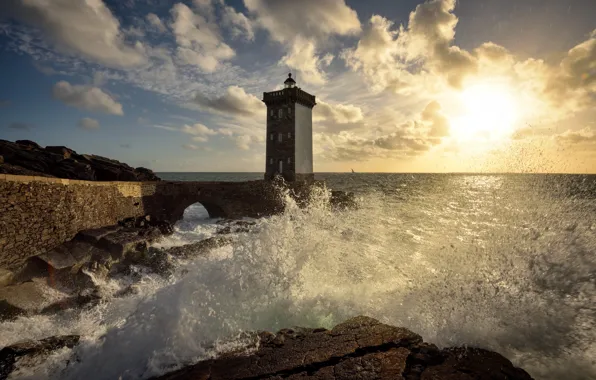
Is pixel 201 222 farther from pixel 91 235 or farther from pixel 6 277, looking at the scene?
pixel 6 277

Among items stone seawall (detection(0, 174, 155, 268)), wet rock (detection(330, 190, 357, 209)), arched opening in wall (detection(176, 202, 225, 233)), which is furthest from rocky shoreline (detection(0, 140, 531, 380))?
wet rock (detection(330, 190, 357, 209))

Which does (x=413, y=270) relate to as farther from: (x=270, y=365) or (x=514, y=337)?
(x=270, y=365)

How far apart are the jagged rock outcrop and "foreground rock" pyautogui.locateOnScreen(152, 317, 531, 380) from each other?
41.7 ft

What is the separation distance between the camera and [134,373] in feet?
11.5

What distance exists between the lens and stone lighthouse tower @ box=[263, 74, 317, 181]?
86.0 feet

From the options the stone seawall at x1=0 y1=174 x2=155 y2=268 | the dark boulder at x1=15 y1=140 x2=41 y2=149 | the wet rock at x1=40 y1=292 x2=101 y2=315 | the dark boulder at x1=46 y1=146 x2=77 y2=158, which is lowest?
the wet rock at x1=40 y1=292 x2=101 y2=315

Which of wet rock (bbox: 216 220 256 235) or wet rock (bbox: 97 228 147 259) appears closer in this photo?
wet rock (bbox: 97 228 147 259)

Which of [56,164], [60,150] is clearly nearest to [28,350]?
[56,164]

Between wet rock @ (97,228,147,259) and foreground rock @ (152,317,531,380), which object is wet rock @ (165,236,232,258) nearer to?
wet rock @ (97,228,147,259)

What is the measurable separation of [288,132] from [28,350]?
77.7ft

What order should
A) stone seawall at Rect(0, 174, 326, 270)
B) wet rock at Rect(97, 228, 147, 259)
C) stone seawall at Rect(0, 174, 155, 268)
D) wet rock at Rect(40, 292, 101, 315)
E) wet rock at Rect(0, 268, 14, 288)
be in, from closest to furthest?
wet rock at Rect(40, 292, 101, 315) < wet rock at Rect(0, 268, 14, 288) < stone seawall at Rect(0, 174, 155, 268) < stone seawall at Rect(0, 174, 326, 270) < wet rock at Rect(97, 228, 147, 259)

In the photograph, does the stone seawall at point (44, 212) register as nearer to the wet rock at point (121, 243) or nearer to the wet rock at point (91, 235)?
the wet rock at point (91, 235)

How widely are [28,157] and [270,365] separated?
1582 centimetres

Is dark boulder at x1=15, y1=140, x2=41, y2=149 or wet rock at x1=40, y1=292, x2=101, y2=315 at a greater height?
dark boulder at x1=15, y1=140, x2=41, y2=149
